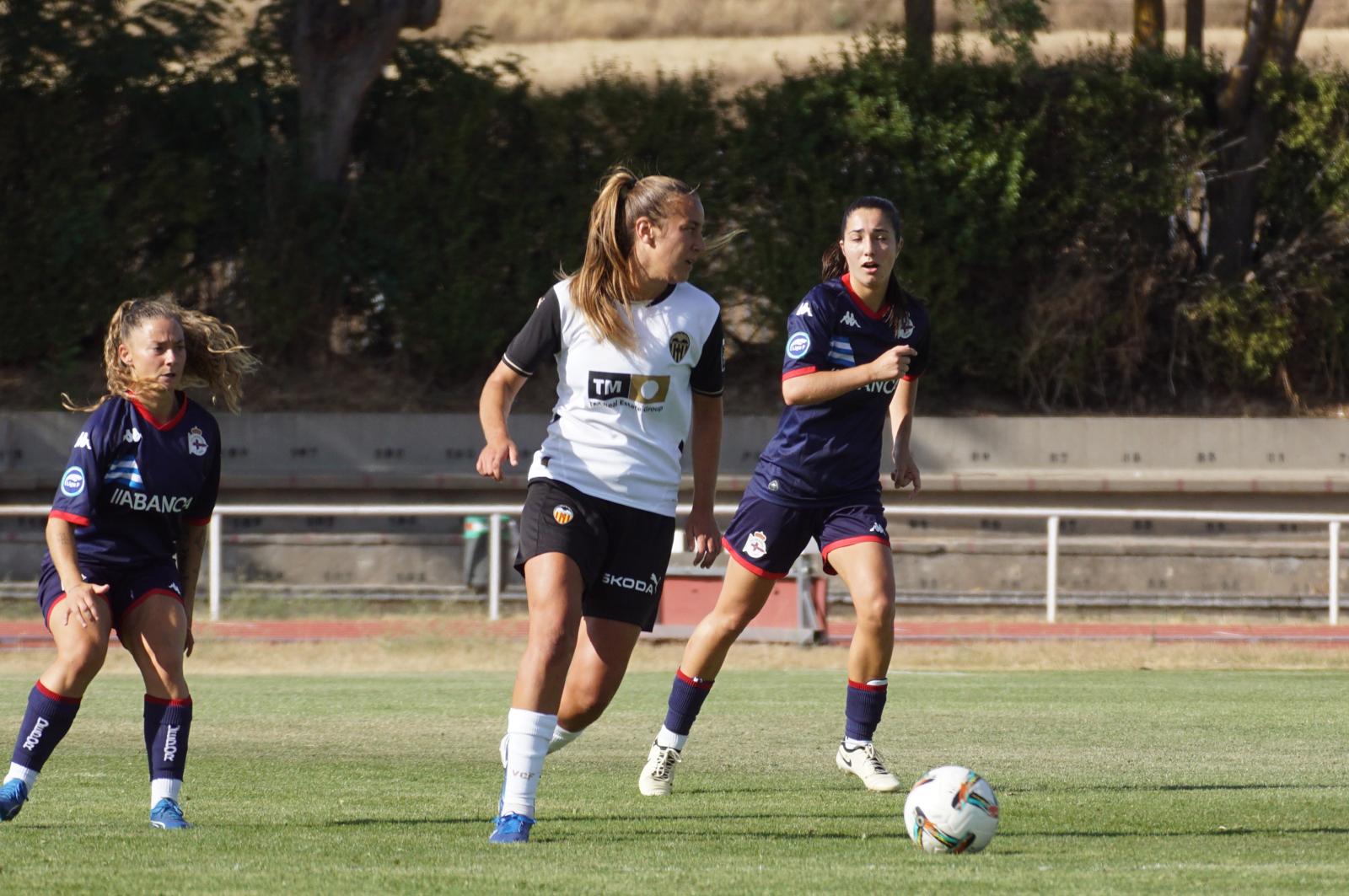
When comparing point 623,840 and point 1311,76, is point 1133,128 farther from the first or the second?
point 623,840

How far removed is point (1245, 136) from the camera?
74.5 feet

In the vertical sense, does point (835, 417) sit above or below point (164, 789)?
above

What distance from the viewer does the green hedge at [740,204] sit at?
2244 centimetres

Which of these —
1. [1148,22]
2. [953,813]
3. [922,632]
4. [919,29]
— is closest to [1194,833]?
[953,813]

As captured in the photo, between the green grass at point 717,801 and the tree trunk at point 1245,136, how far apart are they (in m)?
13.1

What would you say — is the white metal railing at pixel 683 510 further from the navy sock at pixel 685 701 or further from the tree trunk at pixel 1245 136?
the navy sock at pixel 685 701

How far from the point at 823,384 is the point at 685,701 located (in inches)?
52.9

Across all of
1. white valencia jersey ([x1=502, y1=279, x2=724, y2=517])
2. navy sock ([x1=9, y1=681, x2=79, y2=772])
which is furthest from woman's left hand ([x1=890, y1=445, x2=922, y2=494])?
navy sock ([x1=9, y1=681, x2=79, y2=772])

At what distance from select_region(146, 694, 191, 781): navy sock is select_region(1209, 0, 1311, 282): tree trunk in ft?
63.1

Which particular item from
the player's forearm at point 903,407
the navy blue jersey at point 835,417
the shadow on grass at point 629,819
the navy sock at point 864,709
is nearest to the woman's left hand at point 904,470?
the player's forearm at point 903,407

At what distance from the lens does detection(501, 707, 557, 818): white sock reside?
5.28 metres

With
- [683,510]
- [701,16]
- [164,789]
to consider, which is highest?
[701,16]

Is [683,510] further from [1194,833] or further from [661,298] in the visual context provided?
[1194,833]

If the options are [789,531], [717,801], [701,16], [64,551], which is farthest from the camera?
[701,16]
